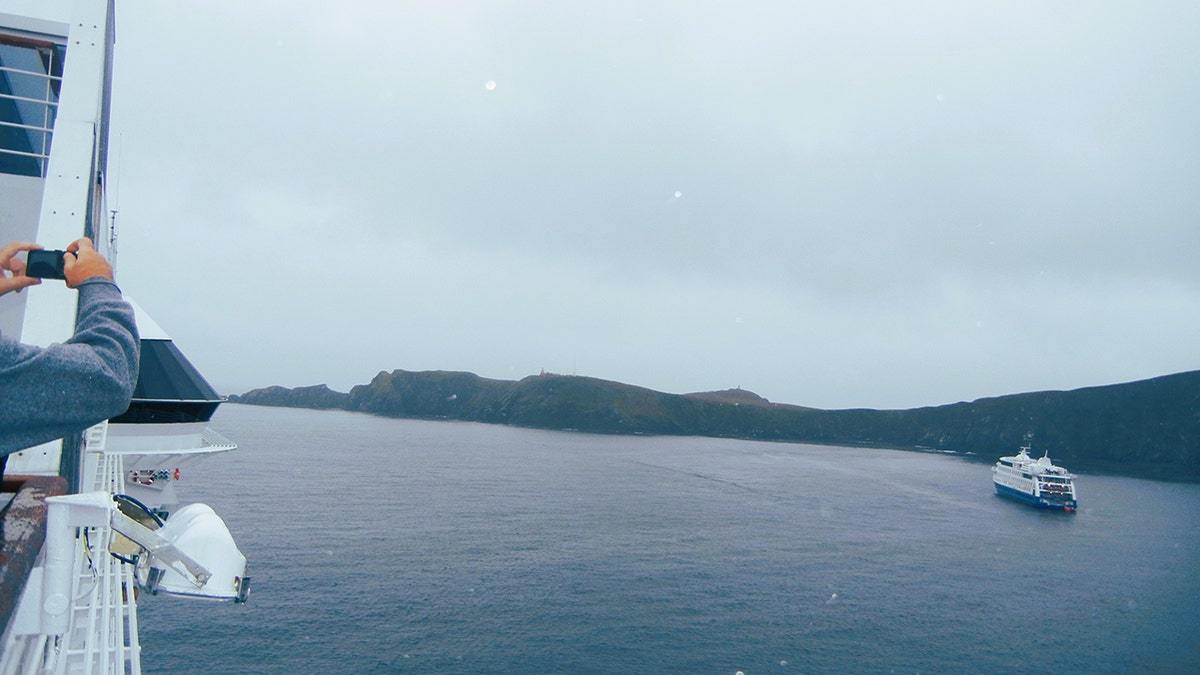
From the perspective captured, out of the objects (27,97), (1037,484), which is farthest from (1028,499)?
(27,97)

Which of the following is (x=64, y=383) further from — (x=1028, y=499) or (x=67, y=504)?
(x=1028, y=499)

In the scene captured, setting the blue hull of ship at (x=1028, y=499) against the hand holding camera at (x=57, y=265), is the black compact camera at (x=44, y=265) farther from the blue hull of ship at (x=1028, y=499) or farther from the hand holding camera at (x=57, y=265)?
the blue hull of ship at (x=1028, y=499)

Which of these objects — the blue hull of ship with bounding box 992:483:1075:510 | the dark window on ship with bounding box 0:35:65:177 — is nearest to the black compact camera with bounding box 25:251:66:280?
the dark window on ship with bounding box 0:35:65:177

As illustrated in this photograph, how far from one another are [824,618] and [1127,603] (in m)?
20.7

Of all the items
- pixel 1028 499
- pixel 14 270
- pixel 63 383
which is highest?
pixel 14 270

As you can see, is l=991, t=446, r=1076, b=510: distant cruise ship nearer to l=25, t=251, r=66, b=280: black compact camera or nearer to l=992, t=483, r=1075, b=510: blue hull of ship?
l=992, t=483, r=1075, b=510: blue hull of ship

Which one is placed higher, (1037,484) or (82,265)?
(82,265)

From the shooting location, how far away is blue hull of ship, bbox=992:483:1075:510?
7088 cm

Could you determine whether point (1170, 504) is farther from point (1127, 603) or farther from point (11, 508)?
point (11, 508)

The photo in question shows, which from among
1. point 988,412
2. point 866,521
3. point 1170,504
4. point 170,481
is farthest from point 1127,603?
point 988,412

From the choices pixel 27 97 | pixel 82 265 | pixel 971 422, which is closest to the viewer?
pixel 82 265

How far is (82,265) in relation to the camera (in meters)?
2.23

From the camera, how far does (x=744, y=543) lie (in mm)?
44781

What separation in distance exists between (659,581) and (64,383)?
36.1 metres
